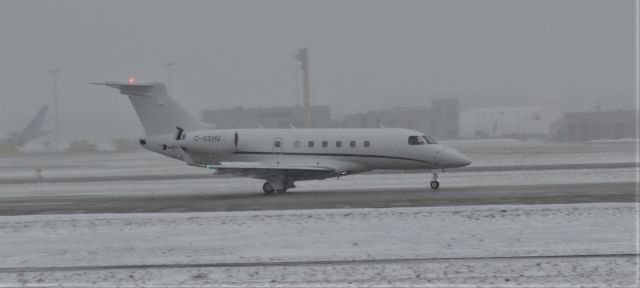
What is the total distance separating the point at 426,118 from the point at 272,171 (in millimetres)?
101843

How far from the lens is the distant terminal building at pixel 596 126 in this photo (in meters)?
115

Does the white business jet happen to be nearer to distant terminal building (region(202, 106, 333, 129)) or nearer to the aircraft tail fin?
distant terminal building (region(202, 106, 333, 129))

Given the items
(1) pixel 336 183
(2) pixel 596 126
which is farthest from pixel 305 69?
(2) pixel 596 126

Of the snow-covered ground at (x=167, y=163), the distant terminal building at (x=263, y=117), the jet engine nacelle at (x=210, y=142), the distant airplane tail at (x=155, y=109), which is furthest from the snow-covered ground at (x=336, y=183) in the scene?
the distant terminal building at (x=263, y=117)

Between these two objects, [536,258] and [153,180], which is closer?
[536,258]

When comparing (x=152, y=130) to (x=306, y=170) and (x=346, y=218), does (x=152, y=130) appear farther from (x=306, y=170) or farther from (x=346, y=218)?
(x=346, y=218)

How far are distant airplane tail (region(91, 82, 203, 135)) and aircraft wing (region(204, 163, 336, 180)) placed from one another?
149 inches

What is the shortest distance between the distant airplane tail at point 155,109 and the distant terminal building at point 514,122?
342 feet

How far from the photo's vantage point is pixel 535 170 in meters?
34.5

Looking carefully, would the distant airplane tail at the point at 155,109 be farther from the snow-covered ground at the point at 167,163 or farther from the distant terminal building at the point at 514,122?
the distant terminal building at the point at 514,122

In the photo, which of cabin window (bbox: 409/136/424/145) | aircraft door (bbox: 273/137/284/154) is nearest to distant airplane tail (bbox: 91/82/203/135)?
aircraft door (bbox: 273/137/284/154)

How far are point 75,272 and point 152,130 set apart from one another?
15730 millimetres

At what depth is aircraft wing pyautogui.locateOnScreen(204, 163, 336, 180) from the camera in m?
24.4

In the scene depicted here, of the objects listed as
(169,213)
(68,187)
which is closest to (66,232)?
(169,213)
